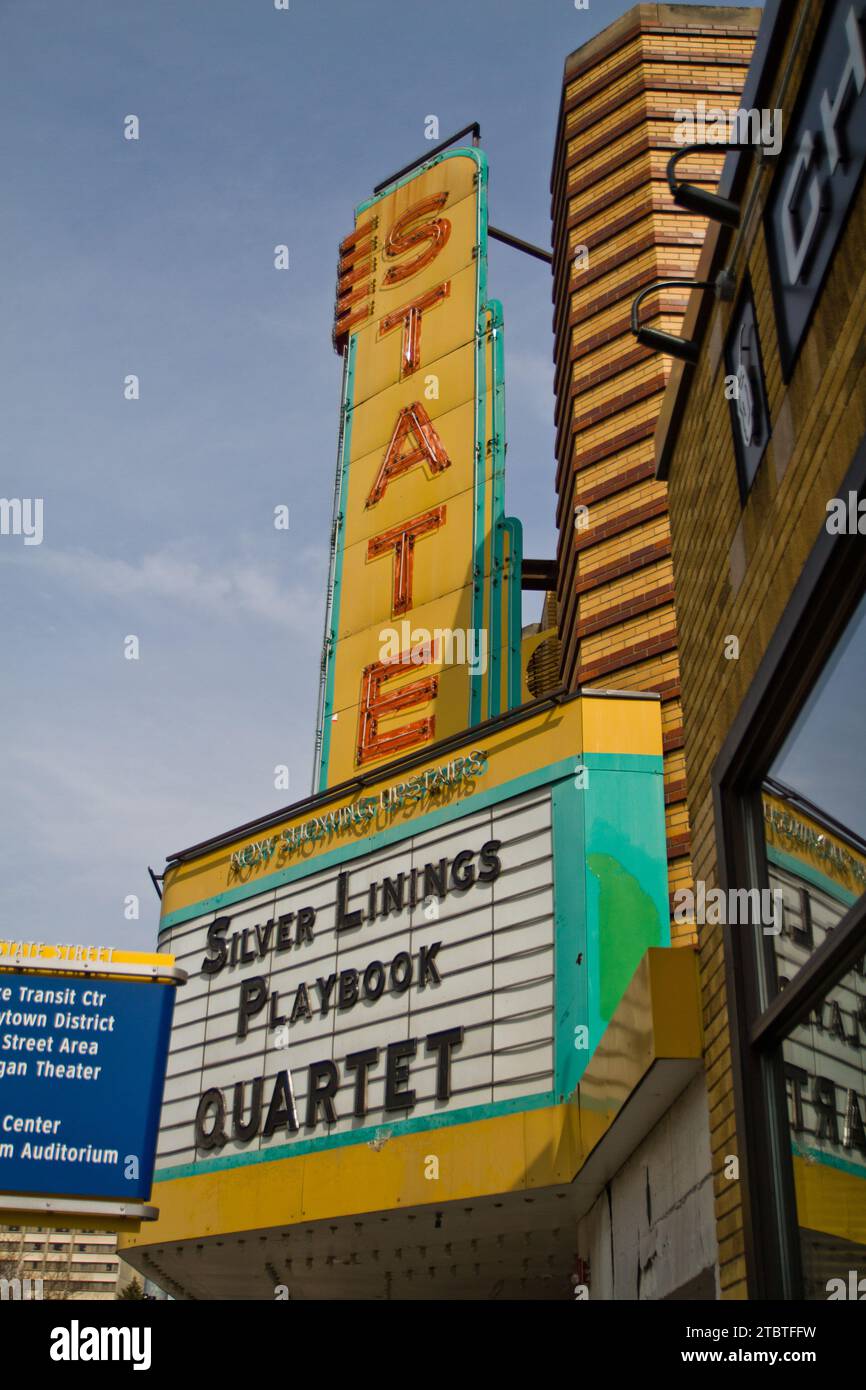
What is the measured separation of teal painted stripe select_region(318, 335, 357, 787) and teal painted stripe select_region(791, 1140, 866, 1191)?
48.9 ft

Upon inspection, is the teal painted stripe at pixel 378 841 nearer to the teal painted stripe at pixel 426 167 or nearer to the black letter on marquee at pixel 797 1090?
the black letter on marquee at pixel 797 1090

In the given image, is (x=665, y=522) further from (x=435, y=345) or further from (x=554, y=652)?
(x=435, y=345)

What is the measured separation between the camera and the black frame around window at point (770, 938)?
5496 mm

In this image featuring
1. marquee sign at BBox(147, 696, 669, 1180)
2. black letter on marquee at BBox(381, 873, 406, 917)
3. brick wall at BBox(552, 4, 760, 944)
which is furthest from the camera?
brick wall at BBox(552, 4, 760, 944)

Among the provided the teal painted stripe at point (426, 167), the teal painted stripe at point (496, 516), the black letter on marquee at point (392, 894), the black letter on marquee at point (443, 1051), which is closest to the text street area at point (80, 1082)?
the black letter on marquee at point (443, 1051)

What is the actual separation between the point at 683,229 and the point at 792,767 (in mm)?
13401

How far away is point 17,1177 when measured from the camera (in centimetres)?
820

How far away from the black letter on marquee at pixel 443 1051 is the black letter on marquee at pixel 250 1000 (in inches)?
112

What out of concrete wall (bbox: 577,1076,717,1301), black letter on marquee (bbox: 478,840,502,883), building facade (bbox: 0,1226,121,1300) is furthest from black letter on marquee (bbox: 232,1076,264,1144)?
building facade (bbox: 0,1226,121,1300)

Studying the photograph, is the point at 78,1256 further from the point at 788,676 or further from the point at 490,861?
the point at 788,676

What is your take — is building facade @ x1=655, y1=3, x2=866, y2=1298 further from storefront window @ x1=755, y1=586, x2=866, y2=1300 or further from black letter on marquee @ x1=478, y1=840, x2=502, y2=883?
black letter on marquee @ x1=478, y1=840, x2=502, y2=883

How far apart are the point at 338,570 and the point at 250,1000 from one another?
8.38m

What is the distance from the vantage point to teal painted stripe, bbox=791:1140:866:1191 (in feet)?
17.1

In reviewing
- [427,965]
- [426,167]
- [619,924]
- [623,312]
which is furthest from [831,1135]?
[426,167]
